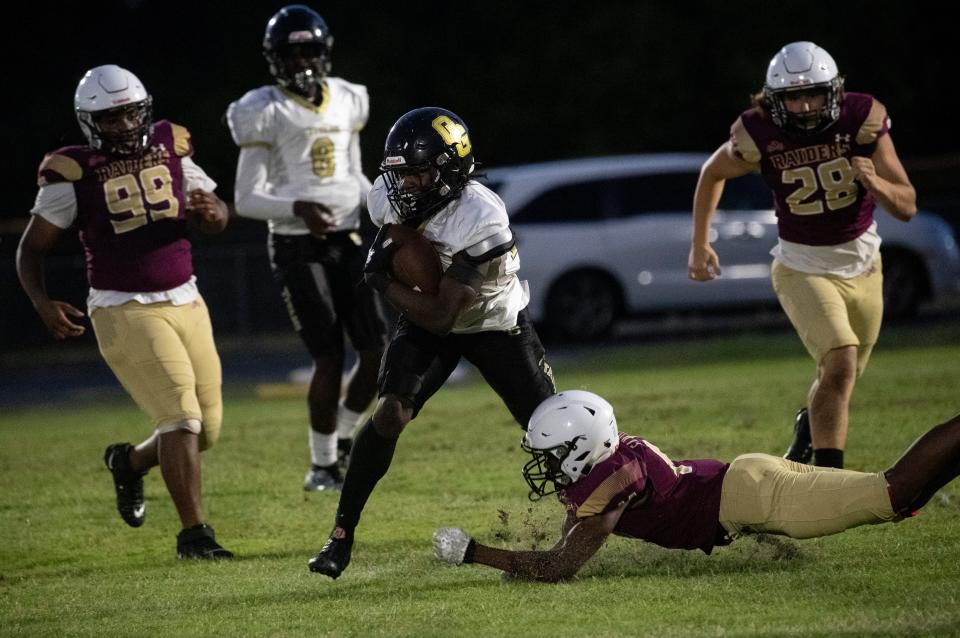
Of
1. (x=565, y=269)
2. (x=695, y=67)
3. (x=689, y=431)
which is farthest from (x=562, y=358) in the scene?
(x=695, y=67)

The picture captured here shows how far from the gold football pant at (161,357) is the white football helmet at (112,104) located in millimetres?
700

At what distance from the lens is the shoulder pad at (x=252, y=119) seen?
25.7 ft

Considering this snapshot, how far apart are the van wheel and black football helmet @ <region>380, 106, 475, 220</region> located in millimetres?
9191

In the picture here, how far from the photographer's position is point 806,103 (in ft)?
21.7

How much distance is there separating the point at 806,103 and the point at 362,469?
258cm

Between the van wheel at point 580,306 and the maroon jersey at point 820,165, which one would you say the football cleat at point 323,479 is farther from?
the van wheel at point 580,306

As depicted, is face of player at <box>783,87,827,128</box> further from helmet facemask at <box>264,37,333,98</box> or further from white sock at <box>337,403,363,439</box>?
white sock at <box>337,403,363,439</box>

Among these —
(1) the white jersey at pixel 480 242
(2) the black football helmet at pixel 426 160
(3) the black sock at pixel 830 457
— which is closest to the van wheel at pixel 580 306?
(3) the black sock at pixel 830 457

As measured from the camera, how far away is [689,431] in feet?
29.3

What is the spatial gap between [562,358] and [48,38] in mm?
9993

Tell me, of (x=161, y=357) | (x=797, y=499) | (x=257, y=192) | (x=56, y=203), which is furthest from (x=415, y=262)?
(x=257, y=192)

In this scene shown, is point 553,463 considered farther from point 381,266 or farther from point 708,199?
point 708,199

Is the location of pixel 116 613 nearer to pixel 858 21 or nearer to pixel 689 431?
pixel 689 431

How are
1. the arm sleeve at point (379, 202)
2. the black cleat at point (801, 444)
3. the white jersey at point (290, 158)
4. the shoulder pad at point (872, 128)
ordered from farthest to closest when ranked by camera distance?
the white jersey at point (290, 158) → the black cleat at point (801, 444) → the shoulder pad at point (872, 128) → the arm sleeve at point (379, 202)
